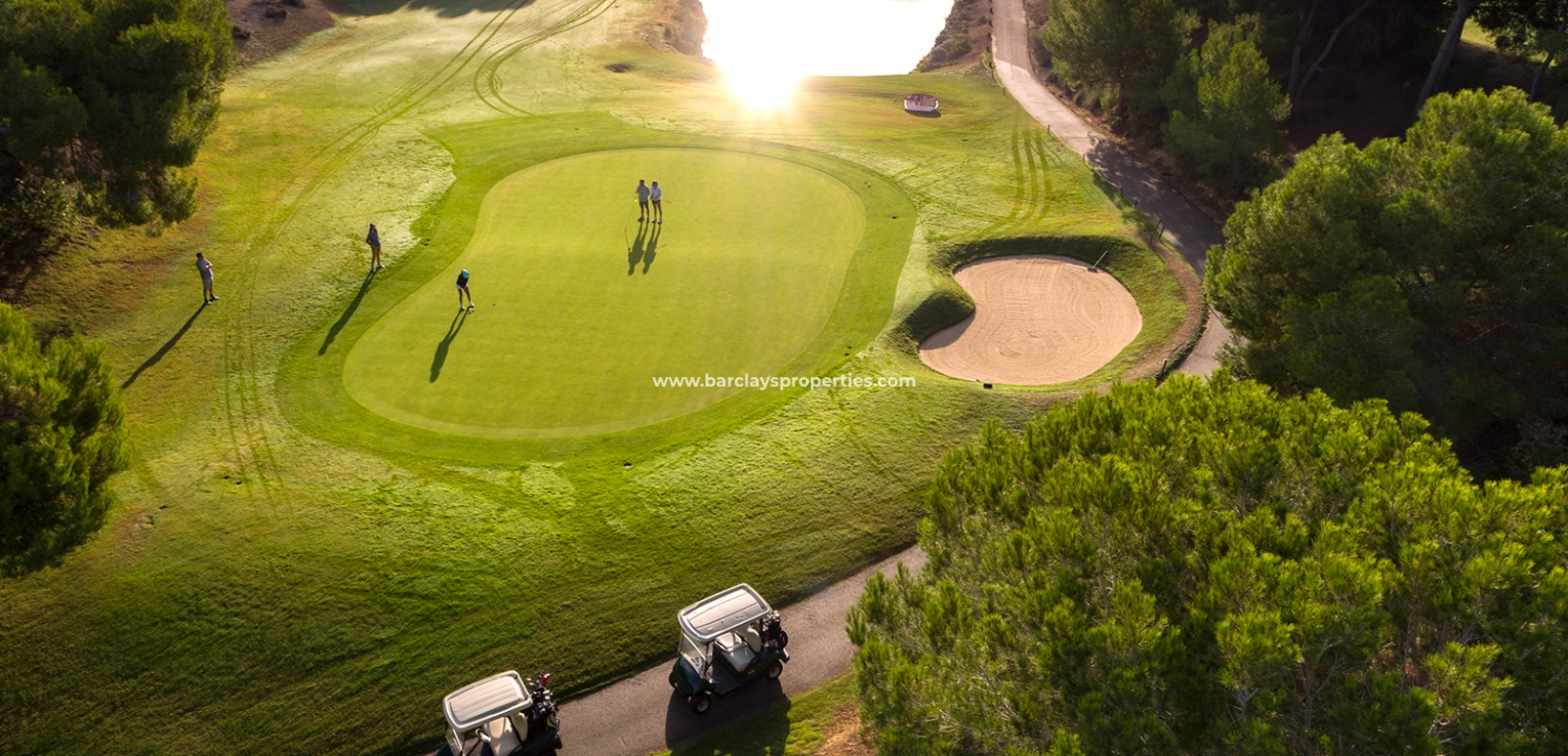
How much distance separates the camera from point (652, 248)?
125ft

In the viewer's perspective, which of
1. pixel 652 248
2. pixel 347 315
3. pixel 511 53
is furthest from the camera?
pixel 511 53

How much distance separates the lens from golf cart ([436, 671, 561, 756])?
1839cm

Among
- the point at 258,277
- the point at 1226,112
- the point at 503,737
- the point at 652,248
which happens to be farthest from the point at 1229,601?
the point at 1226,112

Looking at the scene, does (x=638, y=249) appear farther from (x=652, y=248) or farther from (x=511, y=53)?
(x=511, y=53)

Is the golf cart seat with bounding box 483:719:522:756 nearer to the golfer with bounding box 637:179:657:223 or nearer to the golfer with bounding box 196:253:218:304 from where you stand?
the golfer with bounding box 196:253:218:304

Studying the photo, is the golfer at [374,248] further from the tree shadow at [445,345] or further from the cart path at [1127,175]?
the cart path at [1127,175]

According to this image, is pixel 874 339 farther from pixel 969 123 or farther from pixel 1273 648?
pixel 969 123

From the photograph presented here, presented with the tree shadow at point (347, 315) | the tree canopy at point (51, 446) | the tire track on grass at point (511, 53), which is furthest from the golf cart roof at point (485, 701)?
the tire track on grass at point (511, 53)

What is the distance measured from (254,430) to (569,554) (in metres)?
11.7

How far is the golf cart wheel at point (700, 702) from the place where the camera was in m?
20.4

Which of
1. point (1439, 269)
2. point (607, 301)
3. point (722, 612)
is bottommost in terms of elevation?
point (722, 612)

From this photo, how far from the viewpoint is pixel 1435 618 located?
1291 centimetres

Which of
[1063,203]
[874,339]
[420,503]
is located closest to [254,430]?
[420,503]

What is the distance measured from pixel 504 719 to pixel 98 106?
27.2 metres
